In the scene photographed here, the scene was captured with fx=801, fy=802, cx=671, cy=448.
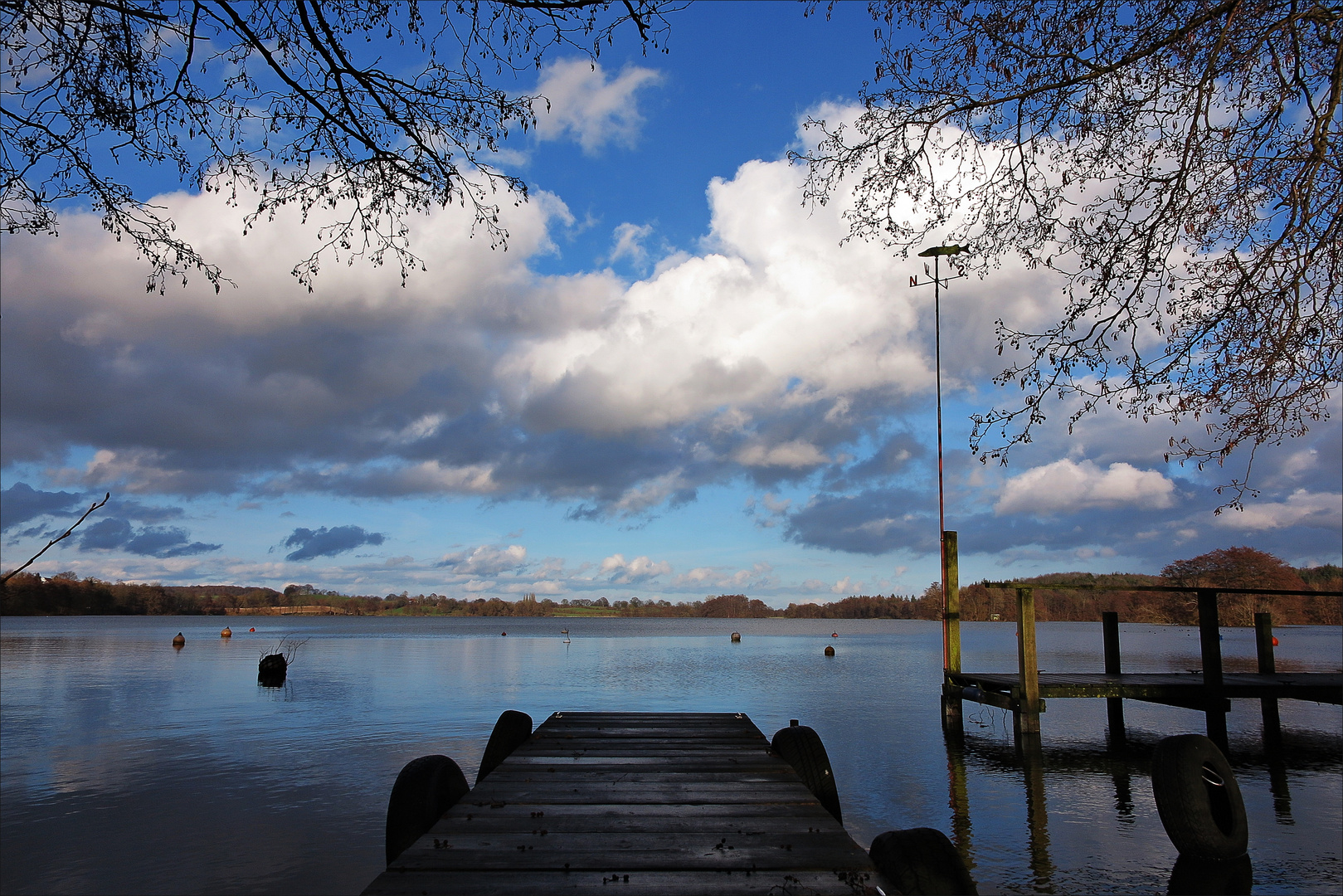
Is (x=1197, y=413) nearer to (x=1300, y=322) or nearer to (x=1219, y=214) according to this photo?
(x=1300, y=322)

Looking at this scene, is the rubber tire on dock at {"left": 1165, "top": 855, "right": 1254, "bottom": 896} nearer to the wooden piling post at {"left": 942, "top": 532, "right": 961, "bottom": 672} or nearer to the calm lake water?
the calm lake water

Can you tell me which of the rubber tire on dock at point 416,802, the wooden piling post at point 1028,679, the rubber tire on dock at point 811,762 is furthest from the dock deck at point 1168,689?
the rubber tire on dock at point 416,802

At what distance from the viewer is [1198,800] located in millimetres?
8766

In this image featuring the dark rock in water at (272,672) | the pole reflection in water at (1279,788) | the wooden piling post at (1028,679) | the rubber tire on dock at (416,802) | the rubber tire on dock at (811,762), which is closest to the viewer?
the rubber tire on dock at (416,802)

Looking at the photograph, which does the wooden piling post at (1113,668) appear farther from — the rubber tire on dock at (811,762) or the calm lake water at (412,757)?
the rubber tire on dock at (811,762)

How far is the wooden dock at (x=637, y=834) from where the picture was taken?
3.72m

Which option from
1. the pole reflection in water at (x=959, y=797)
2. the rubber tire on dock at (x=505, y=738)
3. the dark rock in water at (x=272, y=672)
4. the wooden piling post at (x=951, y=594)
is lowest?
the dark rock in water at (x=272, y=672)

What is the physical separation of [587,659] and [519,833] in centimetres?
5292

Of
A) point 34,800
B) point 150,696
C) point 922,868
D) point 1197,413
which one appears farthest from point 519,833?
point 150,696

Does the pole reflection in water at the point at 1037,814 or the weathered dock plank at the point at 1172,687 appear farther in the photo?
the weathered dock plank at the point at 1172,687

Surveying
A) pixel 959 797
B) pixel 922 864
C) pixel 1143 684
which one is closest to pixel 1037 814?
pixel 959 797

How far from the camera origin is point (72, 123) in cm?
541

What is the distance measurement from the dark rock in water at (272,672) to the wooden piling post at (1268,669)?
3442 centimetres

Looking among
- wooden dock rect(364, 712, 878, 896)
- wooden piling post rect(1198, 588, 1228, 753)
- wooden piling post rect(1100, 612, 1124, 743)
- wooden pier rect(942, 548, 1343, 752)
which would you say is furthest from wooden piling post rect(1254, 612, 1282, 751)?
wooden dock rect(364, 712, 878, 896)
